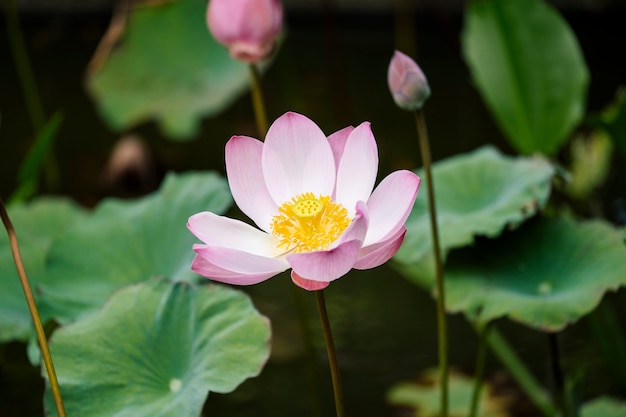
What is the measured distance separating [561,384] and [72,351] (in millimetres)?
533

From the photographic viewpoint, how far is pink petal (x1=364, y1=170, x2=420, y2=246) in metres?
0.64

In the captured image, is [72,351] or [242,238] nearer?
[242,238]

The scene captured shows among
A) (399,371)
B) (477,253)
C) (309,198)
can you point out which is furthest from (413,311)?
(309,198)

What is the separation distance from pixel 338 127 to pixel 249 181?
148 cm

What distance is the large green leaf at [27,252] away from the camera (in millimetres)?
1008

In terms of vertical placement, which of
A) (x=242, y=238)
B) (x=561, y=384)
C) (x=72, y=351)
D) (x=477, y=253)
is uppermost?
(x=242, y=238)

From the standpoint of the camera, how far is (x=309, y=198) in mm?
694

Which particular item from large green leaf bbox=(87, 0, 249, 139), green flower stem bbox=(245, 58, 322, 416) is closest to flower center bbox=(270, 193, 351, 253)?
green flower stem bbox=(245, 58, 322, 416)

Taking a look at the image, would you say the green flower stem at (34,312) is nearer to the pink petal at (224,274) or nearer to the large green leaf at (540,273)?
the pink petal at (224,274)

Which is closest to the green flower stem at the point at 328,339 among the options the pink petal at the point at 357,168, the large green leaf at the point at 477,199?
the pink petal at the point at 357,168

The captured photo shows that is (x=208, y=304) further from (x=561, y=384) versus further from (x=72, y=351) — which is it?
(x=561, y=384)

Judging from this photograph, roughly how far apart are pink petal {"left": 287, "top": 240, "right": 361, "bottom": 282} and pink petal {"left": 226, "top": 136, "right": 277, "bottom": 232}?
0.41ft

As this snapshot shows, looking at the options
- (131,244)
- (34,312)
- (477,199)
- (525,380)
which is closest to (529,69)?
(477,199)

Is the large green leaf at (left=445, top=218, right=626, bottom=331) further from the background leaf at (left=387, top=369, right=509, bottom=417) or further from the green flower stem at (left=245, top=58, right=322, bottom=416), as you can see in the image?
the background leaf at (left=387, top=369, right=509, bottom=417)
